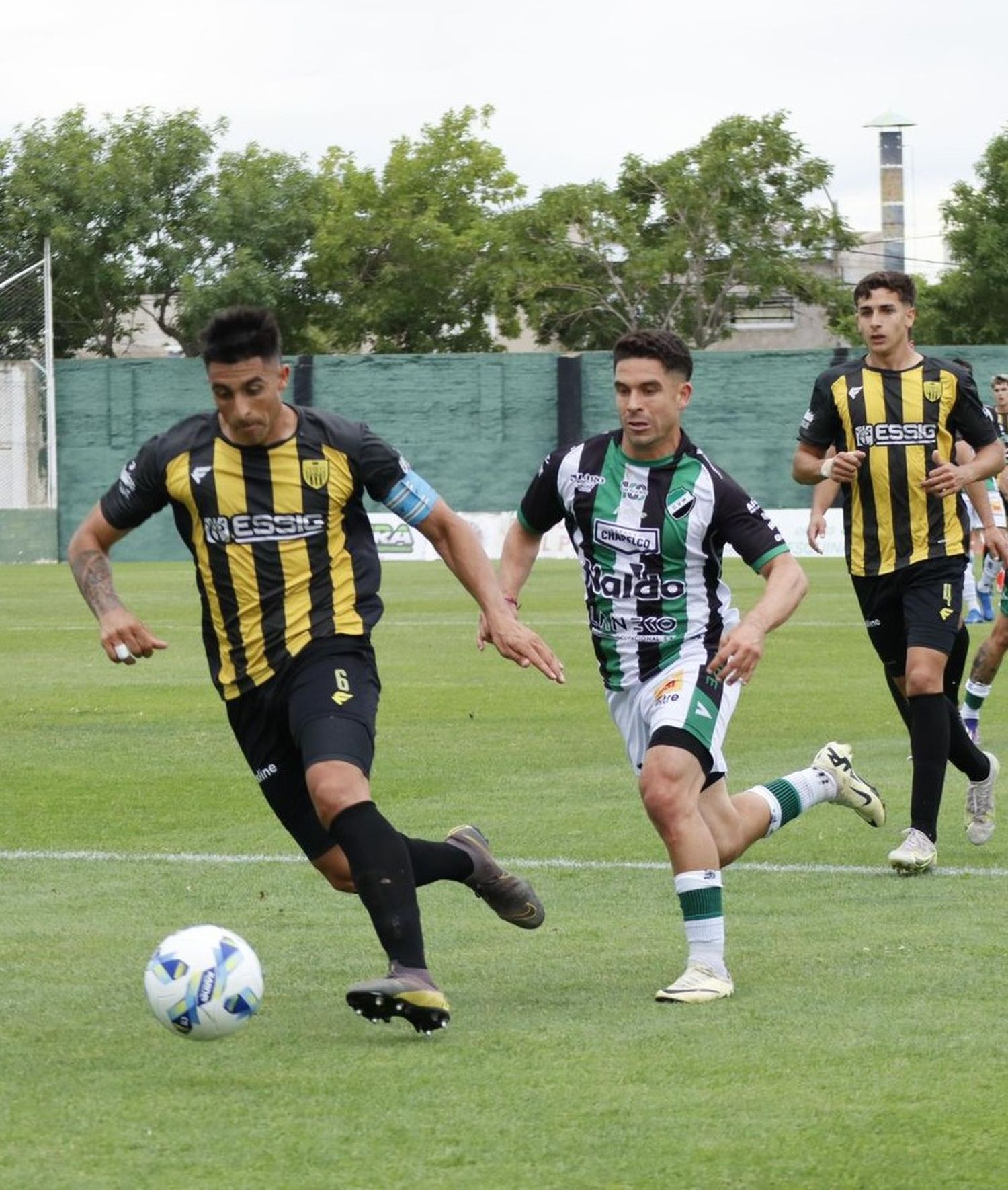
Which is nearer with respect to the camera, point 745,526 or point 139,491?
point 139,491

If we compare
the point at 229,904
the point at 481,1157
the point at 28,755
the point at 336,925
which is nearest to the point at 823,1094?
the point at 481,1157

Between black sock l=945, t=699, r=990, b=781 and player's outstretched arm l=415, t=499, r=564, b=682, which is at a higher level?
player's outstretched arm l=415, t=499, r=564, b=682

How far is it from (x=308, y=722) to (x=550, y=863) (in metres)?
2.66

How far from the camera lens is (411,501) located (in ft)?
18.4

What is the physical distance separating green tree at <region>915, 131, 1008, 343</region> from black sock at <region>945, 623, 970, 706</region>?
1600 inches

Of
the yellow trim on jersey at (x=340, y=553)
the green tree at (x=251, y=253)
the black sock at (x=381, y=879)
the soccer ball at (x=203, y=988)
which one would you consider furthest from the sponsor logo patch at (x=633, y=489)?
the green tree at (x=251, y=253)

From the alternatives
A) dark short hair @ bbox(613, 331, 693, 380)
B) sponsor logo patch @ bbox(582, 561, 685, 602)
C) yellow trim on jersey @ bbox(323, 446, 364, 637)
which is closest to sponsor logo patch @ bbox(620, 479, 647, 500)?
sponsor logo patch @ bbox(582, 561, 685, 602)

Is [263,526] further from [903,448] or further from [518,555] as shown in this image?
[903,448]

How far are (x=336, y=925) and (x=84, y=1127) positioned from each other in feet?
7.82

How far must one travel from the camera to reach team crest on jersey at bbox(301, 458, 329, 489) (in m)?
5.63

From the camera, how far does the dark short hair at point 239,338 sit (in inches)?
213

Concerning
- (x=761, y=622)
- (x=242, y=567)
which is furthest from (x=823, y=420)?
(x=242, y=567)

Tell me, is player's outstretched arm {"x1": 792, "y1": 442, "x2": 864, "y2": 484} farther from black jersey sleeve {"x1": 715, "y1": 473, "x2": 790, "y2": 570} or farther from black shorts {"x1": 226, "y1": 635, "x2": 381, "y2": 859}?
black shorts {"x1": 226, "y1": 635, "x2": 381, "y2": 859}

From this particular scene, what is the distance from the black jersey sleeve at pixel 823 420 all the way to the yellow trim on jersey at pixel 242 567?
346cm
